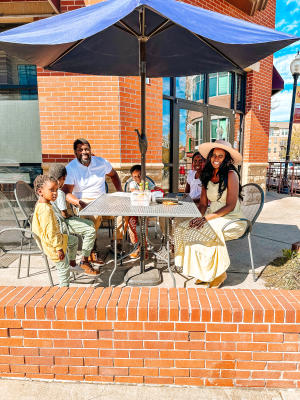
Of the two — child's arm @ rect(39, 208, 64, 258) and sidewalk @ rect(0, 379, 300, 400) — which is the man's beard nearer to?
child's arm @ rect(39, 208, 64, 258)

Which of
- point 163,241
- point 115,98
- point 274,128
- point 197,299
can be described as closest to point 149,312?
point 197,299

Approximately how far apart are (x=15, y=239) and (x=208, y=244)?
2.95m

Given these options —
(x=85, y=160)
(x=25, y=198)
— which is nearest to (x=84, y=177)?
(x=85, y=160)

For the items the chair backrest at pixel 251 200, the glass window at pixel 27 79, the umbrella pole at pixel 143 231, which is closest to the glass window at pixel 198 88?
the chair backrest at pixel 251 200

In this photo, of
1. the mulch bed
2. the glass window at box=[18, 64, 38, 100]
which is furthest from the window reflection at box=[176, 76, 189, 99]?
the mulch bed

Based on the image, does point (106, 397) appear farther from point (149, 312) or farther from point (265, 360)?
point (265, 360)

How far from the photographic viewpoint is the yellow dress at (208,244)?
2.80m

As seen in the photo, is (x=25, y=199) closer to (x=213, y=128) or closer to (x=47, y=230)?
(x=47, y=230)

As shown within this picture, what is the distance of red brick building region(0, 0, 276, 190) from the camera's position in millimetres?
4684

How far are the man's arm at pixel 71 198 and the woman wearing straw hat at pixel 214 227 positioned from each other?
1.30 m

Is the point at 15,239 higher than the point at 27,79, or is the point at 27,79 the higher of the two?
the point at 27,79

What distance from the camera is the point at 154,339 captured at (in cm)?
163

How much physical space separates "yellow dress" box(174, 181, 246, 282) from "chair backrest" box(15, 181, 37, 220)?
1843 millimetres

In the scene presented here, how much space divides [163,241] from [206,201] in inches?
46.5
